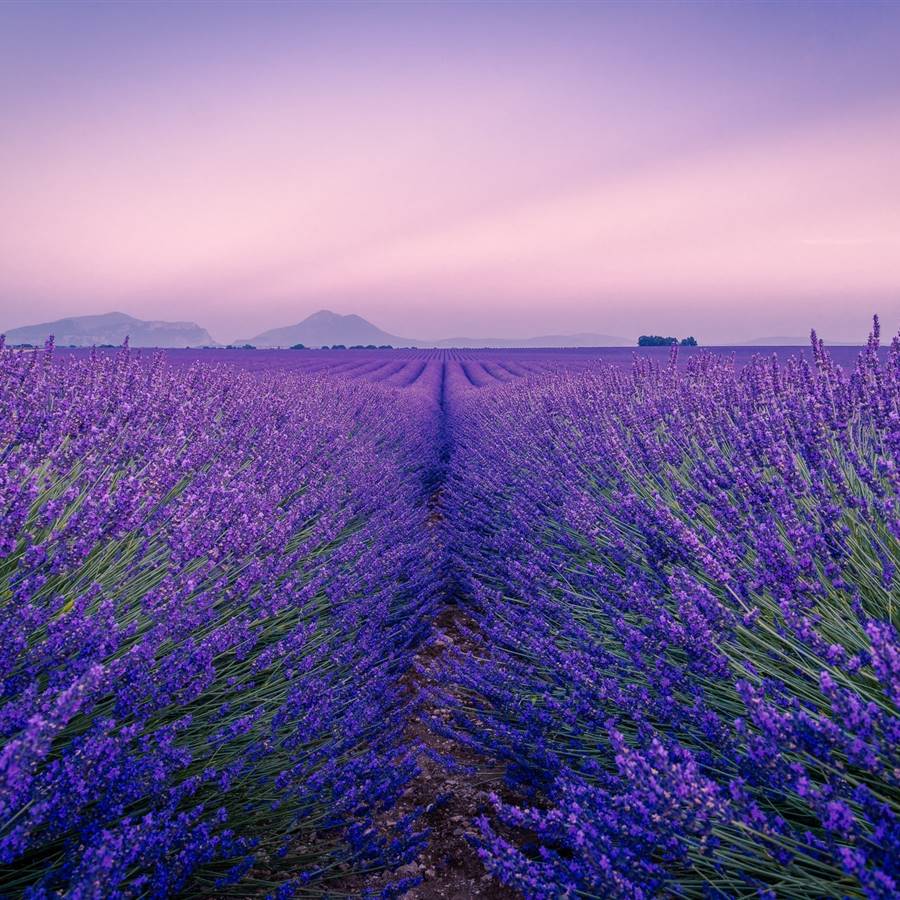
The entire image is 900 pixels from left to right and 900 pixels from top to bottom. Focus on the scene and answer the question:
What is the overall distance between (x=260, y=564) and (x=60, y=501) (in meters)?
0.51

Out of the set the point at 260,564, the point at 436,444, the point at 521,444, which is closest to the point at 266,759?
the point at 260,564

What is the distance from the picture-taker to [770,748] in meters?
0.86

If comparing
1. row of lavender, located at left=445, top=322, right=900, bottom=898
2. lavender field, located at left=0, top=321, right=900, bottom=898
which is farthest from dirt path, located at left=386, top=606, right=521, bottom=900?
row of lavender, located at left=445, top=322, right=900, bottom=898

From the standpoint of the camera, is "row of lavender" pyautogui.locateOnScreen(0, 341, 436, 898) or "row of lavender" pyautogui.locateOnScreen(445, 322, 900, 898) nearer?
"row of lavender" pyautogui.locateOnScreen(445, 322, 900, 898)

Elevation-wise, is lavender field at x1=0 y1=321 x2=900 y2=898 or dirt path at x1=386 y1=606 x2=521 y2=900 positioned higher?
lavender field at x1=0 y1=321 x2=900 y2=898

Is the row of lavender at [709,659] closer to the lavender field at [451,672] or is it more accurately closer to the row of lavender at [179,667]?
the lavender field at [451,672]

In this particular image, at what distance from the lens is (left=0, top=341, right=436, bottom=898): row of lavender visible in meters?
1.02

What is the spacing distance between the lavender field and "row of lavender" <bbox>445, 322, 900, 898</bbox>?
0.01 meters

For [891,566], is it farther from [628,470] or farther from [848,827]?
[628,470]

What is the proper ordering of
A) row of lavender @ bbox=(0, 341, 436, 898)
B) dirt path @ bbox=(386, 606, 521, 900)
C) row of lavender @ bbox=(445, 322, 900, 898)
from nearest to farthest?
1. row of lavender @ bbox=(445, 322, 900, 898)
2. row of lavender @ bbox=(0, 341, 436, 898)
3. dirt path @ bbox=(386, 606, 521, 900)

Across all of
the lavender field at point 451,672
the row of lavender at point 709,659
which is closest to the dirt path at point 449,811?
the lavender field at point 451,672

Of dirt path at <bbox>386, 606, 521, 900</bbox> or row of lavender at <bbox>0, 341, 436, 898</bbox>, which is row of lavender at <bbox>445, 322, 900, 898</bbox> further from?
row of lavender at <bbox>0, 341, 436, 898</bbox>

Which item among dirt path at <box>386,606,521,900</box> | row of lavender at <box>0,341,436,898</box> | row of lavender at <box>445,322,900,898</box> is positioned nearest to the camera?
row of lavender at <box>445,322,900,898</box>

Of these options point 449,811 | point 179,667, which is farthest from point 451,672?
point 179,667
